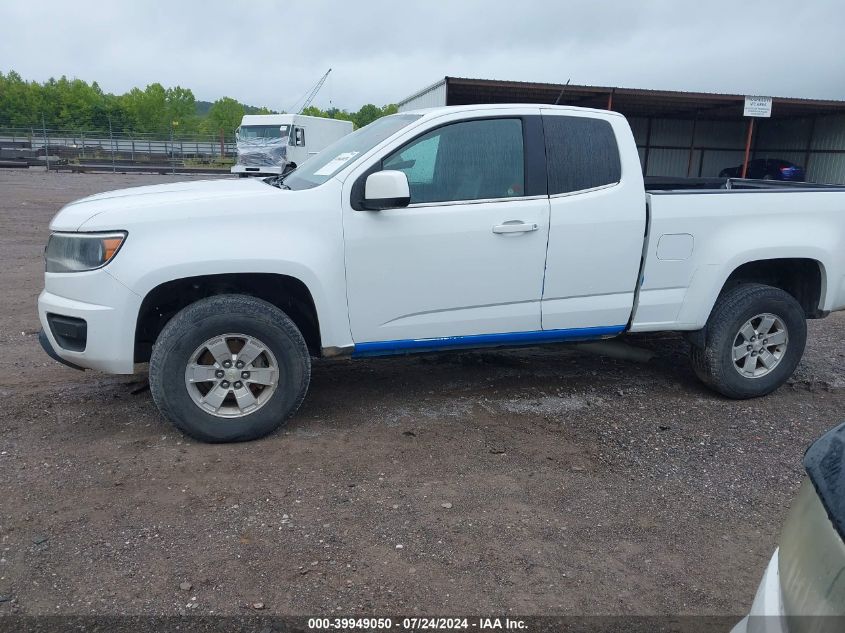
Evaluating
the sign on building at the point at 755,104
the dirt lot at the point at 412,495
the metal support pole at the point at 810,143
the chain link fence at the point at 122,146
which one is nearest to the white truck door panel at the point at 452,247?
the dirt lot at the point at 412,495

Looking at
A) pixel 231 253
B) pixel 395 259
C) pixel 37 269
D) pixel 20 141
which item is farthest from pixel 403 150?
pixel 20 141

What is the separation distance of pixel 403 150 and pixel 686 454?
8.26ft

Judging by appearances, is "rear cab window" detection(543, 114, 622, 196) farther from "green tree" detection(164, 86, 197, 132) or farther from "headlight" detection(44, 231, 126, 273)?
"green tree" detection(164, 86, 197, 132)

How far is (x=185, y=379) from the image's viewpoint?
12.7 ft

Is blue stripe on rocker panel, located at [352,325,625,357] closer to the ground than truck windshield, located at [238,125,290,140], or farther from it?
closer to the ground

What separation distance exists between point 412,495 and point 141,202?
2.24 meters

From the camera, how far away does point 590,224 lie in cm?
439

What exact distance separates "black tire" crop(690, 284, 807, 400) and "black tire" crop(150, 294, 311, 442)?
2.86m


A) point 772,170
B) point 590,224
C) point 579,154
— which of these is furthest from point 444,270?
point 772,170

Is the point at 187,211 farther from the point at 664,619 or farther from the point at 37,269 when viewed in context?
the point at 37,269

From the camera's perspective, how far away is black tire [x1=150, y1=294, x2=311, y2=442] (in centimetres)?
384

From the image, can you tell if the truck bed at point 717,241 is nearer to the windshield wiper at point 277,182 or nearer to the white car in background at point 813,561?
the windshield wiper at point 277,182

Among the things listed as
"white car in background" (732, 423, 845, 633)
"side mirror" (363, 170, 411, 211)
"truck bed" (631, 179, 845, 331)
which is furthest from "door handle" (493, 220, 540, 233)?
"white car in background" (732, 423, 845, 633)

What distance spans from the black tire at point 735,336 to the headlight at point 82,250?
12.9 feet
